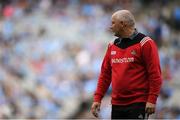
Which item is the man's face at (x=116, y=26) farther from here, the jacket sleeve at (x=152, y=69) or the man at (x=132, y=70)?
the jacket sleeve at (x=152, y=69)

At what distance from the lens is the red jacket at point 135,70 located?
17.3 feet

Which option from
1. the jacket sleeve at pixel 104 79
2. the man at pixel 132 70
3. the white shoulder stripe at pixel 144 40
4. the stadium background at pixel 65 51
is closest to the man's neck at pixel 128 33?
the man at pixel 132 70

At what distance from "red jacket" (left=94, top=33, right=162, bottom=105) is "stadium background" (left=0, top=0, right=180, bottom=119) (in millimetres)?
5291

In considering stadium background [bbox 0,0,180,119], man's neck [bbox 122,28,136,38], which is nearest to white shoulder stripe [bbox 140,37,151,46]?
man's neck [bbox 122,28,136,38]

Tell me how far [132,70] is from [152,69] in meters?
0.16

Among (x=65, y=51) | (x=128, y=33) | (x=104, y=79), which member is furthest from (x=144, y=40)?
(x=65, y=51)

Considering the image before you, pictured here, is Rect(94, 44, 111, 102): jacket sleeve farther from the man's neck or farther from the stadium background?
the stadium background

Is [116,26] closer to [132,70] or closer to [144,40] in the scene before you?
[144,40]

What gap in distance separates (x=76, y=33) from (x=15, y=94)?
1.52 meters

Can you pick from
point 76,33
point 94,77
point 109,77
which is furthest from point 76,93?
point 109,77

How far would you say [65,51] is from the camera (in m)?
12.4

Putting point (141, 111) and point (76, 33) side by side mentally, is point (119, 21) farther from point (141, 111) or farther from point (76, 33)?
point (76, 33)

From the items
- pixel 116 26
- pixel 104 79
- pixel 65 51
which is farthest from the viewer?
pixel 65 51

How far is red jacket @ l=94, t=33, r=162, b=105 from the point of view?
527cm
